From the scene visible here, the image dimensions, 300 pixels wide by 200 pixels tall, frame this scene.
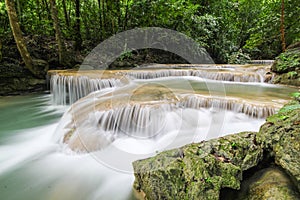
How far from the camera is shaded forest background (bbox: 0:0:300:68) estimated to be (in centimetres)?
761

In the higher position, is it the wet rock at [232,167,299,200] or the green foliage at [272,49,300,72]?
the green foliage at [272,49,300,72]

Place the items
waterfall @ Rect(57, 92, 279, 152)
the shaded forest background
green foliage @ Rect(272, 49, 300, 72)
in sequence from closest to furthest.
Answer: waterfall @ Rect(57, 92, 279, 152) < green foliage @ Rect(272, 49, 300, 72) < the shaded forest background

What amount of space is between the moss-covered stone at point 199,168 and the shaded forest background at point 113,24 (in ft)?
22.5

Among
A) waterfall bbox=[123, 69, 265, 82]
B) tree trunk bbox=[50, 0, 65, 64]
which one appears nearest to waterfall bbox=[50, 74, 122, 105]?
waterfall bbox=[123, 69, 265, 82]

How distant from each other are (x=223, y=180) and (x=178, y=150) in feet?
1.87

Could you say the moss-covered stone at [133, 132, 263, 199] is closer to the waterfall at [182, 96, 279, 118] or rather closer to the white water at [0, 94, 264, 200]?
the white water at [0, 94, 264, 200]

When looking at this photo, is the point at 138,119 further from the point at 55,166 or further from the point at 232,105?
the point at 232,105

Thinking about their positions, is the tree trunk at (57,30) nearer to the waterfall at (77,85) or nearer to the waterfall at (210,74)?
the waterfall at (77,85)

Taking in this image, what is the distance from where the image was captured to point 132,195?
2293mm

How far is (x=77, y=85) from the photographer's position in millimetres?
5875

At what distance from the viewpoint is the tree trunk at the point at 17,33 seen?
5572 mm

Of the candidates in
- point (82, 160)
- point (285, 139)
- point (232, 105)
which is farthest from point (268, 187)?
point (82, 160)

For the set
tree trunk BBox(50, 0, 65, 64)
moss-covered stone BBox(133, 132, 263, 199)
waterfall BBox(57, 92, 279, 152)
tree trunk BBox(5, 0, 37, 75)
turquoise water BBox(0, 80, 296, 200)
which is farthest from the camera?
tree trunk BBox(50, 0, 65, 64)

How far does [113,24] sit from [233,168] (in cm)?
1013
